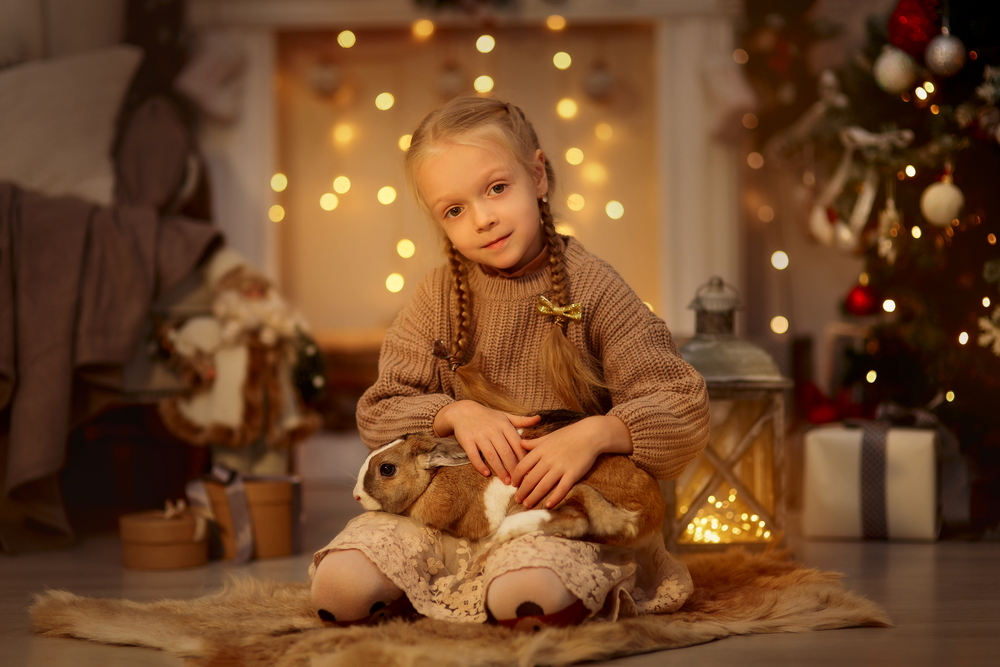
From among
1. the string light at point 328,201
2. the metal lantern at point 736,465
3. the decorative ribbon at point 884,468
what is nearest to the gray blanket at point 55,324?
the metal lantern at point 736,465

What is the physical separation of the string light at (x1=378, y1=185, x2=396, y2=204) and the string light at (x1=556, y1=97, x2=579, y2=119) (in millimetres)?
696

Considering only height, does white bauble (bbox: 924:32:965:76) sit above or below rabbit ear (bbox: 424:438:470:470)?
above

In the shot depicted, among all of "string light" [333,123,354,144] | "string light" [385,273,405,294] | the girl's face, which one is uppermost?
"string light" [333,123,354,144]

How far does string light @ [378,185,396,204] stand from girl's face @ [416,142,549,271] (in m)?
2.25

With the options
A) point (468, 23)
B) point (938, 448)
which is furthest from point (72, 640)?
point (468, 23)

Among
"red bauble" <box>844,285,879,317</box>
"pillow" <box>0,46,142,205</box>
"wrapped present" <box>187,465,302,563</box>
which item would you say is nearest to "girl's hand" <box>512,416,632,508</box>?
A: "wrapped present" <box>187,465,302,563</box>

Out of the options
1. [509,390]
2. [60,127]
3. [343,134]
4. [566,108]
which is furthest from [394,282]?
[509,390]

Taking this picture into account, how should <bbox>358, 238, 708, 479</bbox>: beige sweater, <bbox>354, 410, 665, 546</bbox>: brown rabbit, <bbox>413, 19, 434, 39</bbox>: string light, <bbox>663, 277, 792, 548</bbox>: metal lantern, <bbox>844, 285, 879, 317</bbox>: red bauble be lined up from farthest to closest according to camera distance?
<bbox>413, 19, 434, 39</bbox>: string light < <bbox>844, 285, 879, 317</bbox>: red bauble < <bbox>663, 277, 792, 548</bbox>: metal lantern < <bbox>358, 238, 708, 479</bbox>: beige sweater < <bbox>354, 410, 665, 546</bbox>: brown rabbit

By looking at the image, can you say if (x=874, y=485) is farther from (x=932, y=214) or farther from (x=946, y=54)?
(x=946, y=54)

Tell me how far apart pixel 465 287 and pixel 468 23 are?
7.43 feet

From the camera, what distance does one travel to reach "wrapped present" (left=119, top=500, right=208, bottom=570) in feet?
5.56

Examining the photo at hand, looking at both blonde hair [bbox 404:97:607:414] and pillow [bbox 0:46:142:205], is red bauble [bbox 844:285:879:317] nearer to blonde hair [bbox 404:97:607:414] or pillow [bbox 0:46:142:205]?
blonde hair [bbox 404:97:607:414]

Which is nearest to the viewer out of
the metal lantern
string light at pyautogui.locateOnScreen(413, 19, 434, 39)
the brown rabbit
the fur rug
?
the fur rug

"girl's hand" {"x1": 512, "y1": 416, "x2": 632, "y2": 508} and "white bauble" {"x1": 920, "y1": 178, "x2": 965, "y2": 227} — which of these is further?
"white bauble" {"x1": 920, "y1": 178, "x2": 965, "y2": 227}
